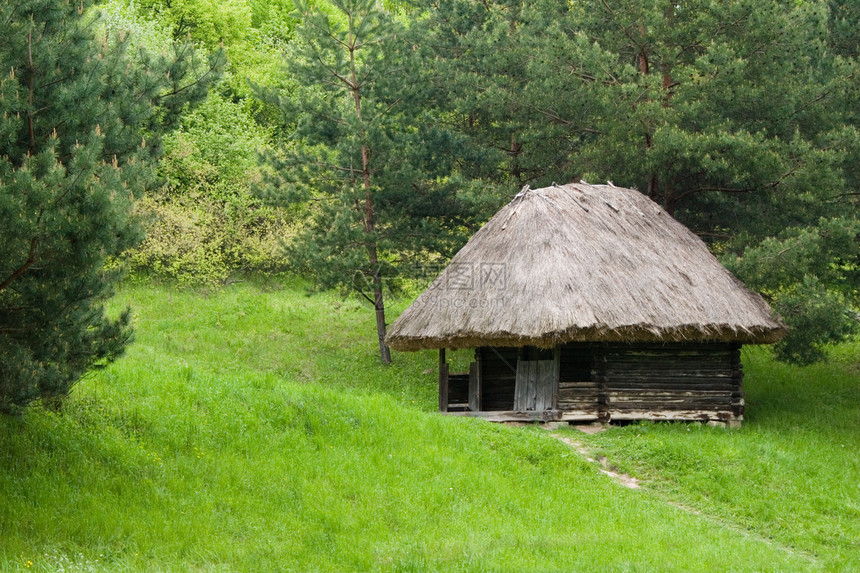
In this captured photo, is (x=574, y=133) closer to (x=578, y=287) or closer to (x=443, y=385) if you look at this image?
(x=578, y=287)

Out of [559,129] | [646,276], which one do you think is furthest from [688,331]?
[559,129]

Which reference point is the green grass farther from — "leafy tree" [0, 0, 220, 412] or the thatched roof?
"leafy tree" [0, 0, 220, 412]

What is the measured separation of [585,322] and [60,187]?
30.4ft

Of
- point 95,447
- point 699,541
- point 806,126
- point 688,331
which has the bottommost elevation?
point 699,541

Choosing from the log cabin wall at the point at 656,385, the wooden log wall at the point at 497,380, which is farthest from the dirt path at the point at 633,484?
the wooden log wall at the point at 497,380

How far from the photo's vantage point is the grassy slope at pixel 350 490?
9.34 metres

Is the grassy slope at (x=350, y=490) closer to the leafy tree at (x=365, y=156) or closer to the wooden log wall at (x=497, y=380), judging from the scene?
the wooden log wall at (x=497, y=380)

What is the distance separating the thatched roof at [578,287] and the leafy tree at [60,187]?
24.1ft

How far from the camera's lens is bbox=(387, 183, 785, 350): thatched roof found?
15.5m

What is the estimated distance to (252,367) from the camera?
21484 mm

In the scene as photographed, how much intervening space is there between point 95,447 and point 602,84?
520 inches

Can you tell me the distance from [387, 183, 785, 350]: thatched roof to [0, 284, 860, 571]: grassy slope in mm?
1674

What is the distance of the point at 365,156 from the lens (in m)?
22.2

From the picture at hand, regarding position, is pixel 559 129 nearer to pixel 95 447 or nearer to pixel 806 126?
pixel 806 126
